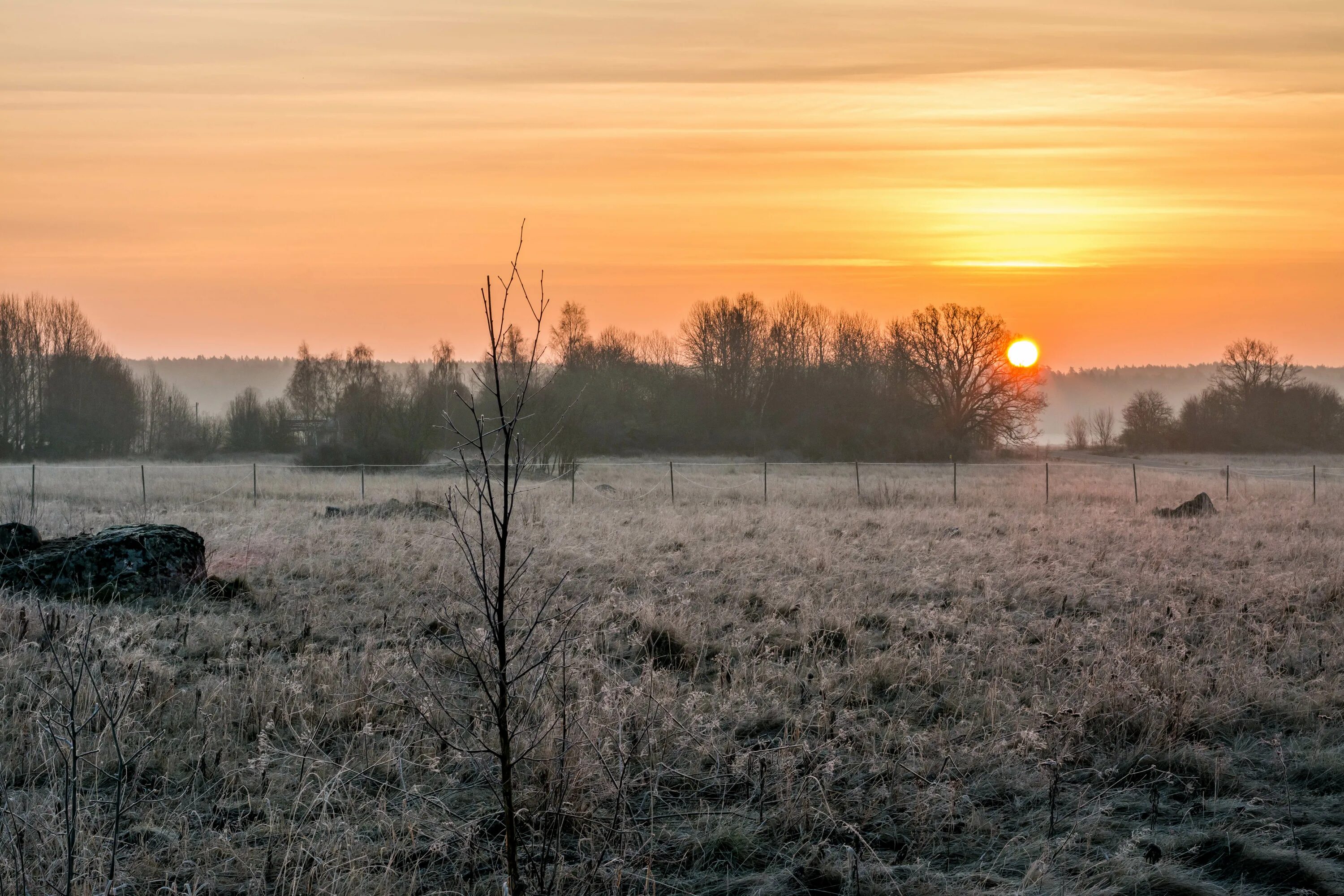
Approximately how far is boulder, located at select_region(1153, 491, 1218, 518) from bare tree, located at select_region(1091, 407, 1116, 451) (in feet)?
183

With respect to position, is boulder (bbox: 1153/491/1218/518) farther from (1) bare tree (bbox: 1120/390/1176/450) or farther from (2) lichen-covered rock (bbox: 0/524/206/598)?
(1) bare tree (bbox: 1120/390/1176/450)

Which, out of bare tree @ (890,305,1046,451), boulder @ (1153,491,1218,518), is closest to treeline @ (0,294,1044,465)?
bare tree @ (890,305,1046,451)

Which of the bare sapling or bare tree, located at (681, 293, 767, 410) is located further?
bare tree, located at (681, 293, 767, 410)

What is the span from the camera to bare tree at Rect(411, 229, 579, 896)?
3123mm

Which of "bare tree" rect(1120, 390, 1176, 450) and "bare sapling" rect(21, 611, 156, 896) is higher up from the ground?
"bare tree" rect(1120, 390, 1176, 450)

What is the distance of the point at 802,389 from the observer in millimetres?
64875

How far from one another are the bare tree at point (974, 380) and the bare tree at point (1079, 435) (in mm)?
21364

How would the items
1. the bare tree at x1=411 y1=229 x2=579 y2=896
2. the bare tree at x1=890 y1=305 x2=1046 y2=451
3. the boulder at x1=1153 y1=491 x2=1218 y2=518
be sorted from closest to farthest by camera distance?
the bare tree at x1=411 y1=229 x2=579 y2=896 → the boulder at x1=1153 y1=491 x2=1218 y2=518 → the bare tree at x1=890 y1=305 x2=1046 y2=451

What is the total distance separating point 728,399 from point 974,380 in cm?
1547

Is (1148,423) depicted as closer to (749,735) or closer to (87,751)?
(749,735)

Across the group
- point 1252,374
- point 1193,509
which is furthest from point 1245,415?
point 1193,509

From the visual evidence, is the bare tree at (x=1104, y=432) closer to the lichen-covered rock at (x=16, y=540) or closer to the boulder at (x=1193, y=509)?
the boulder at (x=1193, y=509)

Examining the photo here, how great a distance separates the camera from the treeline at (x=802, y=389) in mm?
56594

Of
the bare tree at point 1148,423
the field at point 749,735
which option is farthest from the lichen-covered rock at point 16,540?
the bare tree at point 1148,423
